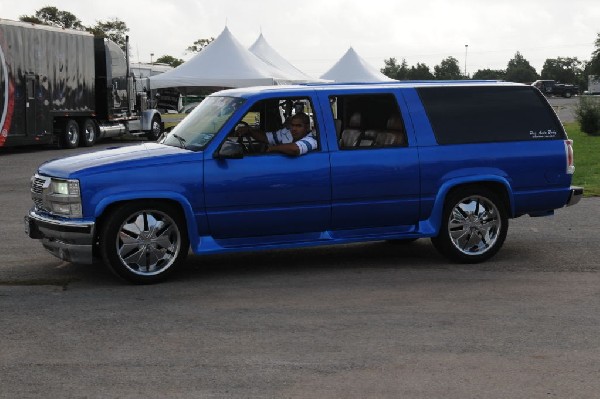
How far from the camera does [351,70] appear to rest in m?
46.3

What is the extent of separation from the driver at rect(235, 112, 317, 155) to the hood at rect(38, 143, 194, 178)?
711mm

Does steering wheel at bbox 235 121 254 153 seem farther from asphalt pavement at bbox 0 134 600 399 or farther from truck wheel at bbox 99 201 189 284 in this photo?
asphalt pavement at bbox 0 134 600 399

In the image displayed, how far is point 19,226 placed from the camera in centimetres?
1168

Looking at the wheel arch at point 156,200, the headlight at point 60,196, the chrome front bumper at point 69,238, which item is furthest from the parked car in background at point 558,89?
the chrome front bumper at point 69,238

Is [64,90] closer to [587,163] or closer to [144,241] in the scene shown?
[587,163]

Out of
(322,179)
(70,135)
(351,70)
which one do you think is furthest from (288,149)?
(351,70)

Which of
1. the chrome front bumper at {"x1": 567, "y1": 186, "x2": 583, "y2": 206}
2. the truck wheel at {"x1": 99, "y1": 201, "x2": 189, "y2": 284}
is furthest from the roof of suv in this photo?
the truck wheel at {"x1": 99, "y1": 201, "x2": 189, "y2": 284}

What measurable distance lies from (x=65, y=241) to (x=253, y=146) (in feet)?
6.05

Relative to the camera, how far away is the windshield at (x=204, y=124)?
27.8 feet

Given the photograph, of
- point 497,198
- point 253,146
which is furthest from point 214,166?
point 497,198

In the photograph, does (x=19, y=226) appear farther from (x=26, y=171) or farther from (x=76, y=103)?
(x=76, y=103)

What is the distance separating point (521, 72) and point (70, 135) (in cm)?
13933

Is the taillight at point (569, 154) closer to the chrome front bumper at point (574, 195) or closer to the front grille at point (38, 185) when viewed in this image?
the chrome front bumper at point (574, 195)

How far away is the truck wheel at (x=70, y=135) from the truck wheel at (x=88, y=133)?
438 millimetres
